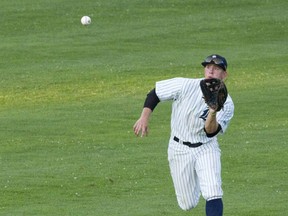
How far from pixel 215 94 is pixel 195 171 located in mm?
1162

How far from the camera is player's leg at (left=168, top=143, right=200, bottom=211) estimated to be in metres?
Answer: 11.4

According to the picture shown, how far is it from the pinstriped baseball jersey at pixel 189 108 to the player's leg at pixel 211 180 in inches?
9.1

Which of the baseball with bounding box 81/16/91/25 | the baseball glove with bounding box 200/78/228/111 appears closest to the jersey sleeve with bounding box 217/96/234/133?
the baseball glove with bounding box 200/78/228/111

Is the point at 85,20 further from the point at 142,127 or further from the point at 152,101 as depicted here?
the point at 142,127

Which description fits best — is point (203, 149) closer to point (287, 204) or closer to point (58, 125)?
point (287, 204)

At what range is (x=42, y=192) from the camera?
14875 mm

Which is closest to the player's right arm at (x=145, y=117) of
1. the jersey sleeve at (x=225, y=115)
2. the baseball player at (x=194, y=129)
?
the baseball player at (x=194, y=129)

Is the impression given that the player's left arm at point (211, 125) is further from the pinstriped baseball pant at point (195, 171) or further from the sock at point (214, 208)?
the sock at point (214, 208)

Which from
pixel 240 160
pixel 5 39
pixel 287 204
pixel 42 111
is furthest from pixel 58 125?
pixel 5 39

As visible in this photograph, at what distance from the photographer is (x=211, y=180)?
1094 centimetres

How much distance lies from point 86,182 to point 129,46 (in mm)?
15674

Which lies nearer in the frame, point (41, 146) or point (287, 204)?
point (287, 204)

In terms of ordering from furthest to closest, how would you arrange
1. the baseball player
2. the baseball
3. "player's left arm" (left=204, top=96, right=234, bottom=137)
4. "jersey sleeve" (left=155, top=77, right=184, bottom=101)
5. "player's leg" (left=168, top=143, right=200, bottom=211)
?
the baseball
"player's leg" (left=168, top=143, right=200, bottom=211)
"jersey sleeve" (left=155, top=77, right=184, bottom=101)
the baseball player
"player's left arm" (left=204, top=96, right=234, bottom=137)

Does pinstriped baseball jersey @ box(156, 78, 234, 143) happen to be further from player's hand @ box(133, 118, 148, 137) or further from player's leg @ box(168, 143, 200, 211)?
player's hand @ box(133, 118, 148, 137)
